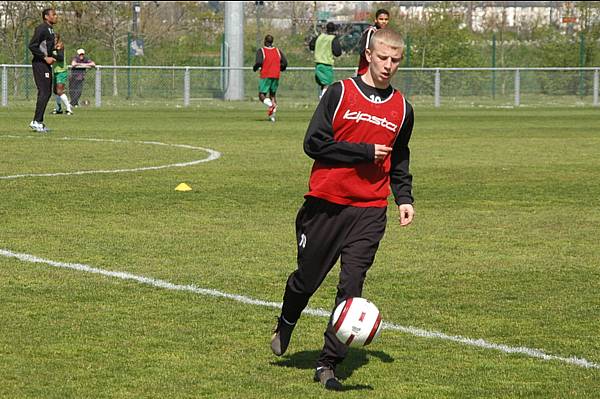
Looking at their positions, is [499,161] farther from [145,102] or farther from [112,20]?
[112,20]

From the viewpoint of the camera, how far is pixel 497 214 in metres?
12.8

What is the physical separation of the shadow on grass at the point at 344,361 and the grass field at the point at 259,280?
0.02 meters

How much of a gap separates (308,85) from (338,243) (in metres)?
34.4

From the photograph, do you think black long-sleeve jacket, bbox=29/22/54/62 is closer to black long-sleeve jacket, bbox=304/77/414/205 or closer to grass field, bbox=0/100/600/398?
grass field, bbox=0/100/600/398

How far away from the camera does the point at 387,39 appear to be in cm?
627

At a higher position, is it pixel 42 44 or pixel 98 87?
pixel 42 44

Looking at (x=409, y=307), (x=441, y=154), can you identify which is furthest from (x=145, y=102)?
(x=409, y=307)

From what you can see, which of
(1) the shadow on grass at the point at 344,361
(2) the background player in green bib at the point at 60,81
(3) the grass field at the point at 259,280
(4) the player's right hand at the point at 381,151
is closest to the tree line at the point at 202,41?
(2) the background player in green bib at the point at 60,81

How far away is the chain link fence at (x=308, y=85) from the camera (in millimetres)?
37344

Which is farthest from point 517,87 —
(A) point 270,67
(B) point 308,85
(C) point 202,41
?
(C) point 202,41

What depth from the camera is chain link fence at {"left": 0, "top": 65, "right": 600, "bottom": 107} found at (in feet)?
123

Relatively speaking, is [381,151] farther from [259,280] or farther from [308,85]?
[308,85]

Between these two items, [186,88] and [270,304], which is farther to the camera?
[186,88]

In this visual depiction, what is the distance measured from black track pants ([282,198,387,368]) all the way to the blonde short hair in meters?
0.78
